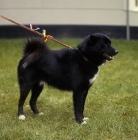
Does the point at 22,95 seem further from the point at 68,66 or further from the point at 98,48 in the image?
the point at 98,48

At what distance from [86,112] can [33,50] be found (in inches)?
47.0

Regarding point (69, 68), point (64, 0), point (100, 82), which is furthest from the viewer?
point (64, 0)

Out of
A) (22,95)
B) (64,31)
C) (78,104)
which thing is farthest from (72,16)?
(78,104)

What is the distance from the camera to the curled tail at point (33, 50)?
15.9 feet

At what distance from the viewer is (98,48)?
4.58 meters

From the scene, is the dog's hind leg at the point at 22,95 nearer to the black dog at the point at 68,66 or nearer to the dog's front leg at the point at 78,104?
the black dog at the point at 68,66

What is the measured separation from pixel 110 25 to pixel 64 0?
199 centimetres

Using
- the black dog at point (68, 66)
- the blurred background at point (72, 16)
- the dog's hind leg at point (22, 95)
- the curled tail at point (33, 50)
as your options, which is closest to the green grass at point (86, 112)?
the dog's hind leg at point (22, 95)

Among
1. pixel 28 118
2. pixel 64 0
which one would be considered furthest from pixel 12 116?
pixel 64 0

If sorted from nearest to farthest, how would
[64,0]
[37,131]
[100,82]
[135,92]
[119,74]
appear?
[37,131] < [135,92] < [100,82] < [119,74] < [64,0]

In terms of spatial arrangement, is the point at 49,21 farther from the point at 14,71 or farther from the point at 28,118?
the point at 28,118

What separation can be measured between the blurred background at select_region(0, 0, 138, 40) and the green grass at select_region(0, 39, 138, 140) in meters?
5.40

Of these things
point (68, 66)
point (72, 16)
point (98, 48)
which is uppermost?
point (98, 48)

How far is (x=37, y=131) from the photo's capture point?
4.32m
